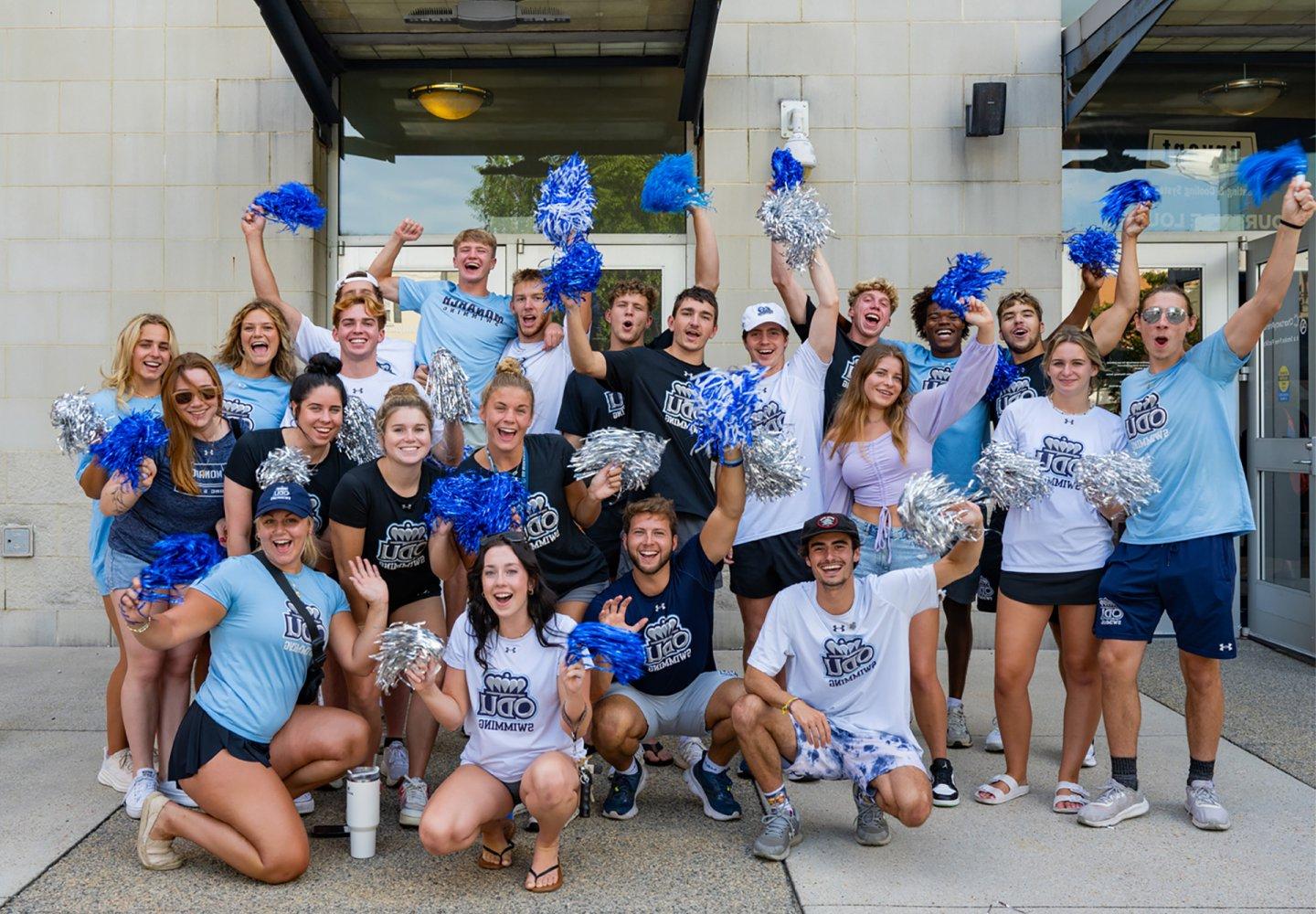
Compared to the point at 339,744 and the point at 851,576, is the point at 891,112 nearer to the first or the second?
the point at 851,576

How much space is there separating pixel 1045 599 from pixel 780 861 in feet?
4.66

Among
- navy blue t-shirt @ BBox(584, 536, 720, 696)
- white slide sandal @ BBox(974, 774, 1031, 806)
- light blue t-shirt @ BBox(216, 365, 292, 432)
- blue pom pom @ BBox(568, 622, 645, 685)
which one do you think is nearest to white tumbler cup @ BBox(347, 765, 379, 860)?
blue pom pom @ BBox(568, 622, 645, 685)

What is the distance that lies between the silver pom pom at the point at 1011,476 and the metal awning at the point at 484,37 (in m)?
3.44

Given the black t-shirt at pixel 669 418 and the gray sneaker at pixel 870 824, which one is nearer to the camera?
the gray sneaker at pixel 870 824

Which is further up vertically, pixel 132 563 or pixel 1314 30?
pixel 1314 30

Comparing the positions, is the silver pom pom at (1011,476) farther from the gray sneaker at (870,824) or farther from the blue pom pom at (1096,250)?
the blue pom pom at (1096,250)

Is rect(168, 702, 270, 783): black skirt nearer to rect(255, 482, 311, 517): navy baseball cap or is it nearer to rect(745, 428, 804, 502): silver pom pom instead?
rect(255, 482, 311, 517): navy baseball cap

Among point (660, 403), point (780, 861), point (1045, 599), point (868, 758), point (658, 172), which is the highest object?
point (658, 172)

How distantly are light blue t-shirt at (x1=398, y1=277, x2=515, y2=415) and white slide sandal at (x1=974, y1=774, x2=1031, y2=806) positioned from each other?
259 cm

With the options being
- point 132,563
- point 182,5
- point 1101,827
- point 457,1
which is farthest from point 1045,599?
point 182,5

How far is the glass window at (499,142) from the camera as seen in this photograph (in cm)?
743

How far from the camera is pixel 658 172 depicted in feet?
15.8

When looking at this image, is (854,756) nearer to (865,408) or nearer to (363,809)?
(865,408)

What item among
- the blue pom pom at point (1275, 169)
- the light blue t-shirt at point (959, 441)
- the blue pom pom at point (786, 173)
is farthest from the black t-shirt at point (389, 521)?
the blue pom pom at point (1275, 169)
